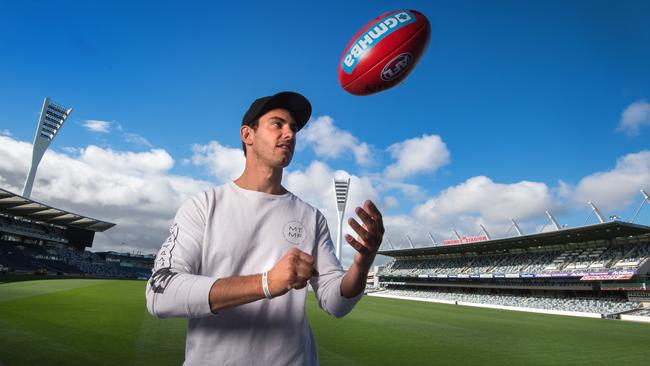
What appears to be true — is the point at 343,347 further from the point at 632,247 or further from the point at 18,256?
the point at 18,256

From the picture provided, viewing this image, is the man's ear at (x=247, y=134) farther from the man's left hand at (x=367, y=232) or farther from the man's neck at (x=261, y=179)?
the man's left hand at (x=367, y=232)

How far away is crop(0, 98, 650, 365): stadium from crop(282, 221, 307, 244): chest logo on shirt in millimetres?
8334

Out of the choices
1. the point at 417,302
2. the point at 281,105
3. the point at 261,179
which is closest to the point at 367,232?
the point at 261,179

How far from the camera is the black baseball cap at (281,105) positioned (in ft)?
6.88

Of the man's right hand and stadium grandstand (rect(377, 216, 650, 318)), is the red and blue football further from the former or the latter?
stadium grandstand (rect(377, 216, 650, 318))

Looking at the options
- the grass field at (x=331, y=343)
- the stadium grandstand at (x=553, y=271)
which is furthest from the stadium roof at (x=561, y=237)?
the grass field at (x=331, y=343)

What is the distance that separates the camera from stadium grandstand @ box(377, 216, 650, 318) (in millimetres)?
37906

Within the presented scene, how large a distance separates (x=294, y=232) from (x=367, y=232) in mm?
474

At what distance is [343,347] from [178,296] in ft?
40.5

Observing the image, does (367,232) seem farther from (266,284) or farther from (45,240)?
(45,240)

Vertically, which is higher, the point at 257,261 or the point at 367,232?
the point at 367,232

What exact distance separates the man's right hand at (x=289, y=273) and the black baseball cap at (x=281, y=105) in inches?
37.0

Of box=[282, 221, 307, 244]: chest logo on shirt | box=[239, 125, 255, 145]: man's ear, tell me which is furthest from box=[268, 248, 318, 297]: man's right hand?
box=[239, 125, 255, 145]: man's ear

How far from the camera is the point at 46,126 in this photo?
219ft
